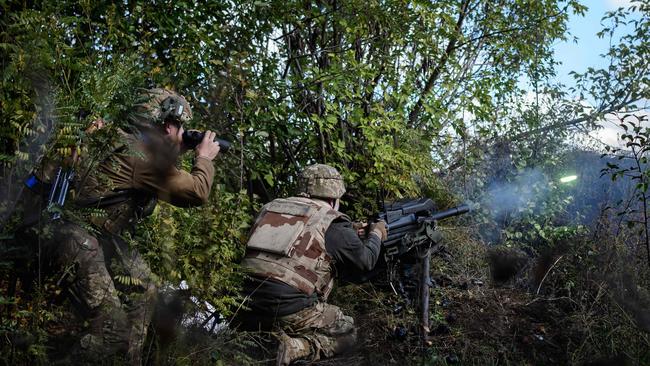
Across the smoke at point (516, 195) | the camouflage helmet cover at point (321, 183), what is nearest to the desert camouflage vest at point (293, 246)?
the camouflage helmet cover at point (321, 183)

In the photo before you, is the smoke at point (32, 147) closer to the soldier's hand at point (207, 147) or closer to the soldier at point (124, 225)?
the soldier at point (124, 225)

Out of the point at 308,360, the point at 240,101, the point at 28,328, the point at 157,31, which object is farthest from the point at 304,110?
the point at 28,328

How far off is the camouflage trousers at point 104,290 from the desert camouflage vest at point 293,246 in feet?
3.49

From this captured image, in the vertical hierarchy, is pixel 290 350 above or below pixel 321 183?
below

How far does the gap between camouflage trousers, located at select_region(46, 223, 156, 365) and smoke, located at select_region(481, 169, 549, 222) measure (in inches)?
219

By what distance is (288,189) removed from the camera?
6105 mm

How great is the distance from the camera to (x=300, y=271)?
430cm

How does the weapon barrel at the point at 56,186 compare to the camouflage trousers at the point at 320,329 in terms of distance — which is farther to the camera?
the camouflage trousers at the point at 320,329

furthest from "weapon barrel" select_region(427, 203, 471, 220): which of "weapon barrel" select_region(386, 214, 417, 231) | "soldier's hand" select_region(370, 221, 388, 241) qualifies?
"soldier's hand" select_region(370, 221, 388, 241)

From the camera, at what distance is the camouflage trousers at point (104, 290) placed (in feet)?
9.67

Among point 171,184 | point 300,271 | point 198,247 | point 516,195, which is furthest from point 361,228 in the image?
point 516,195

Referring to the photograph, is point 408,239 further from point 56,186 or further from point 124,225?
point 56,186

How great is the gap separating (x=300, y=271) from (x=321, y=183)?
34.7 inches

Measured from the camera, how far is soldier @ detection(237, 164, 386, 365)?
4234 millimetres
